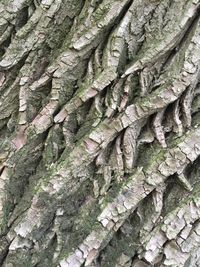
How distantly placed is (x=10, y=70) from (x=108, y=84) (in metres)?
0.42

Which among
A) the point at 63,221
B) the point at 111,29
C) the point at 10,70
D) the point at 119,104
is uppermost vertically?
the point at 111,29

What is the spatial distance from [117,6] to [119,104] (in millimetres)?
345

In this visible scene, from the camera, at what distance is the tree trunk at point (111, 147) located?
1613 millimetres

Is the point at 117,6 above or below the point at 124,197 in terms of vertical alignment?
above

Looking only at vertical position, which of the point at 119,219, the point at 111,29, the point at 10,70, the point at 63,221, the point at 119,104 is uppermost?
the point at 111,29

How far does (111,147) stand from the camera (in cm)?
168

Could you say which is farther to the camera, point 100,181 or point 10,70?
point 10,70

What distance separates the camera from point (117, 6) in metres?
1.63

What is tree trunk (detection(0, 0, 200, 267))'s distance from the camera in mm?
1613

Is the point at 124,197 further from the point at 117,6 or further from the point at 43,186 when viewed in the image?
the point at 117,6

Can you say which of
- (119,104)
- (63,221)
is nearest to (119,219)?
(63,221)

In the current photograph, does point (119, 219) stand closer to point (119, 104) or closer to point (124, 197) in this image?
point (124, 197)

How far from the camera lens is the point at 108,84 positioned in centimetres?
164

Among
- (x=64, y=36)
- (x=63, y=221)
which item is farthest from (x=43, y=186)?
(x=64, y=36)
